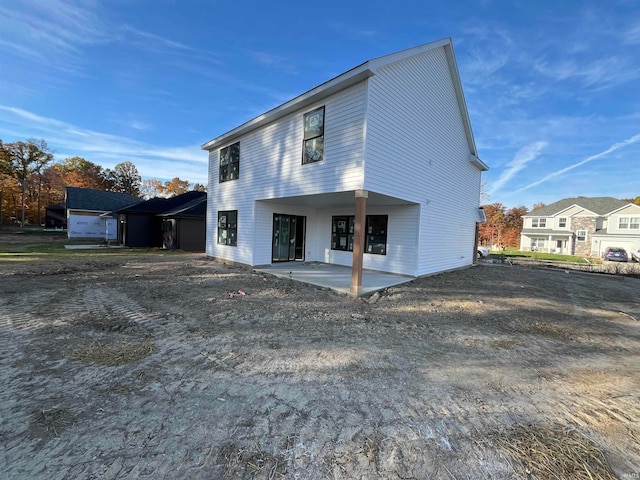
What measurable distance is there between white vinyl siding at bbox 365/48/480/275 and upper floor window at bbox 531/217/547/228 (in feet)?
113

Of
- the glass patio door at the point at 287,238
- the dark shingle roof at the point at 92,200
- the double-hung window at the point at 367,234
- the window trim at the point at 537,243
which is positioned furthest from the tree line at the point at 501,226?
the dark shingle roof at the point at 92,200

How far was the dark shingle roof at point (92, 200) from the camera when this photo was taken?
29.2 meters

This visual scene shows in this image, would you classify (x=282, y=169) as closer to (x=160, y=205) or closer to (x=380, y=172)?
(x=380, y=172)

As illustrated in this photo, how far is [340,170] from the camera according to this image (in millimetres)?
7855

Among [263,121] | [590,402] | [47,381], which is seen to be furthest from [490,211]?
[47,381]

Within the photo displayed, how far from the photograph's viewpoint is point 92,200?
30.6 m

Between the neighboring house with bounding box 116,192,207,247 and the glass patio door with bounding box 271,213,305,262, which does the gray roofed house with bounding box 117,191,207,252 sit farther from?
the glass patio door with bounding box 271,213,305,262

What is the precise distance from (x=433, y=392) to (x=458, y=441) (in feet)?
2.38

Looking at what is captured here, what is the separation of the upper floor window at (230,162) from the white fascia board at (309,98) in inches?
20.8

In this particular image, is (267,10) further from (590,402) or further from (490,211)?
(490,211)

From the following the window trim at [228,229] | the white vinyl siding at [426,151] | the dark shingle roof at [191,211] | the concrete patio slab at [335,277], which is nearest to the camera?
the white vinyl siding at [426,151]

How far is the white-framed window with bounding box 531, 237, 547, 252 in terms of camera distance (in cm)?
3814

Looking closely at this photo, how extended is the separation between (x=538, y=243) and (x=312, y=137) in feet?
142

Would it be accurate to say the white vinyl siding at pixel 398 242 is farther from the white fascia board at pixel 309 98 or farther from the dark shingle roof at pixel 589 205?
the dark shingle roof at pixel 589 205
